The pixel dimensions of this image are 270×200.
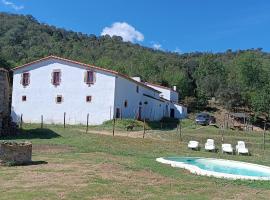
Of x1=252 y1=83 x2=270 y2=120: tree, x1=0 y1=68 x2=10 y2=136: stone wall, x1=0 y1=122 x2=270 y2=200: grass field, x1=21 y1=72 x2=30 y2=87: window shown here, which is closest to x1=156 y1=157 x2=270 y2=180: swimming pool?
x1=0 y1=122 x2=270 y2=200: grass field

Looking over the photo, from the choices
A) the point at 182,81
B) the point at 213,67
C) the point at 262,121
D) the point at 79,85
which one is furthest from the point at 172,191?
the point at 213,67

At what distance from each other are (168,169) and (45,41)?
91.9 metres

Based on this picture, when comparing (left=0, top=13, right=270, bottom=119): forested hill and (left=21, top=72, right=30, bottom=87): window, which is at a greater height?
(left=0, top=13, right=270, bottom=119): forested hill

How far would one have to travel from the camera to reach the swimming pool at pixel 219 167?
16.7 meters

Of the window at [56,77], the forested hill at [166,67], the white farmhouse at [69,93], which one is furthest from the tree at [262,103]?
the window at [56,77]

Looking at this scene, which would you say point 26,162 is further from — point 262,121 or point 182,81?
point 182,81

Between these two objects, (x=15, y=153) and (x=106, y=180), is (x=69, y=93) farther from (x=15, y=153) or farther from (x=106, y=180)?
(x=106, y=180)

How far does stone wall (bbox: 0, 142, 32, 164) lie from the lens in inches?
656

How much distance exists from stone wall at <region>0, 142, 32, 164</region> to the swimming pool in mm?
5865

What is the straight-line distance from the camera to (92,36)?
14238 centimetres

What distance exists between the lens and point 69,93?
44.3 m

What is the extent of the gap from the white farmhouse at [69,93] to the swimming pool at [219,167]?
2215cm

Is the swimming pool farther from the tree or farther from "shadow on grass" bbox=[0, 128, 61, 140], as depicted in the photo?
the tree

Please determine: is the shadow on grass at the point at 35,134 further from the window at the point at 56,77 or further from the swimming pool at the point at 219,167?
the window at the point at 56,77
